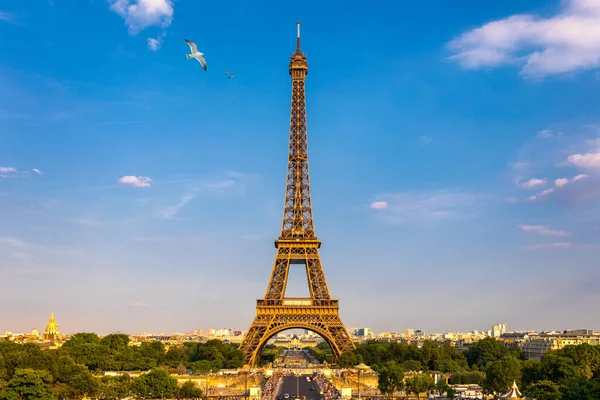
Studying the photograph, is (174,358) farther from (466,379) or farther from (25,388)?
(25,388)

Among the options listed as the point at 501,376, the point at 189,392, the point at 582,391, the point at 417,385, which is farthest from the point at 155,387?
the point at 582,391

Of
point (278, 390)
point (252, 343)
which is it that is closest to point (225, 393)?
point (278, 390)

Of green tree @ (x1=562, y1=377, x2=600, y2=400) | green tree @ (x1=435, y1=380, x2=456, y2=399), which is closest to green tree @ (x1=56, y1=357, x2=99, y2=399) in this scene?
green tree @ (x1=435, y1=380, x2=456, y2=399)

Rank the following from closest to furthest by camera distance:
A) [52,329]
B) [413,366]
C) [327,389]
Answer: [327,389] → [413,366] → [52,329]

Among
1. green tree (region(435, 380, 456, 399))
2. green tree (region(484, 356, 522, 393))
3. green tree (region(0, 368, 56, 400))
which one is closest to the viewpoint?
green tree (region(0, 368, 56, 400))

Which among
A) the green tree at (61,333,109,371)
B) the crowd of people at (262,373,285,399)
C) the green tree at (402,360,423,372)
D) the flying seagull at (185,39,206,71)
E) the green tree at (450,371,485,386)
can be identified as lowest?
the crowd of people at (262,373,285,399)

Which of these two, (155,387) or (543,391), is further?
(155,387)

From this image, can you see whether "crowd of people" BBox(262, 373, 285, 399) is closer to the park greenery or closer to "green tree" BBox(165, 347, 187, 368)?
the park greenery

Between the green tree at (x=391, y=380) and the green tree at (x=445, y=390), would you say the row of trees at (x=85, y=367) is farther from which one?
the green tree at (x=445, y=390)
